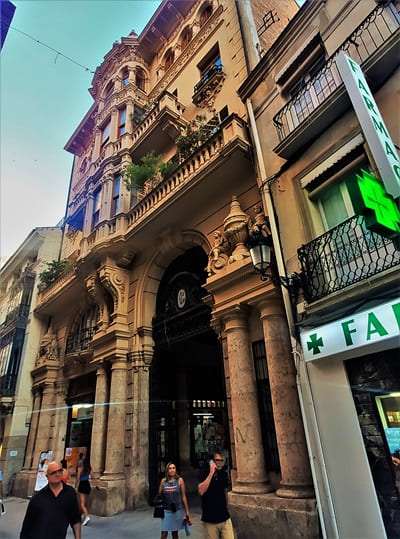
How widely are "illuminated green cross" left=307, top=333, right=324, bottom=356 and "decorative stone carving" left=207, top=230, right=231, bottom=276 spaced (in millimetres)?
2896

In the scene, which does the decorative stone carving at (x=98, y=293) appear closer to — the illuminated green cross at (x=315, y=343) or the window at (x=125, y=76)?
the illuminated green cross at (x=315, y=343)

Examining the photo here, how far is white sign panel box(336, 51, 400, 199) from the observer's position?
4.02m

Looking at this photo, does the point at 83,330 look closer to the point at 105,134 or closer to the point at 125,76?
the point at 105,134

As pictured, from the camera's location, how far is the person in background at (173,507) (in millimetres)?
5000

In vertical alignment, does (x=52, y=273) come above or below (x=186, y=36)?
below

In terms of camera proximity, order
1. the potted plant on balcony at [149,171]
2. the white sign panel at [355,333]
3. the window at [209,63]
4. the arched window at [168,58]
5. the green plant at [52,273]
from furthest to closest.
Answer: the green plant at [52,273], the arched window at [168,58], the window at [209,63], the potted plant on balcony at [149,171], the white sign panel at [355,333]

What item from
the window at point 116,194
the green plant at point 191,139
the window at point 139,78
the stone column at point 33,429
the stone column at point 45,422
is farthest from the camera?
the window at point 139,78

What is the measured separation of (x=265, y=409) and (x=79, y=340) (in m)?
9.83

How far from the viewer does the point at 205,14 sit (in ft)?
43.5

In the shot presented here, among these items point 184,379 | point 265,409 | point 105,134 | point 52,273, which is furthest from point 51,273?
point 265,409

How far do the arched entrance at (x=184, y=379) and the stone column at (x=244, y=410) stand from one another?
1.60 metres

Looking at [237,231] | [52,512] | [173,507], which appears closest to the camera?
[52,512]

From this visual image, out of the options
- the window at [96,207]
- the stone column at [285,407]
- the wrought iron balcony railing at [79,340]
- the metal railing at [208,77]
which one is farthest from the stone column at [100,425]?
the metal railing at [208,77]

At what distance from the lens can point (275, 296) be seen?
19.9 feet
